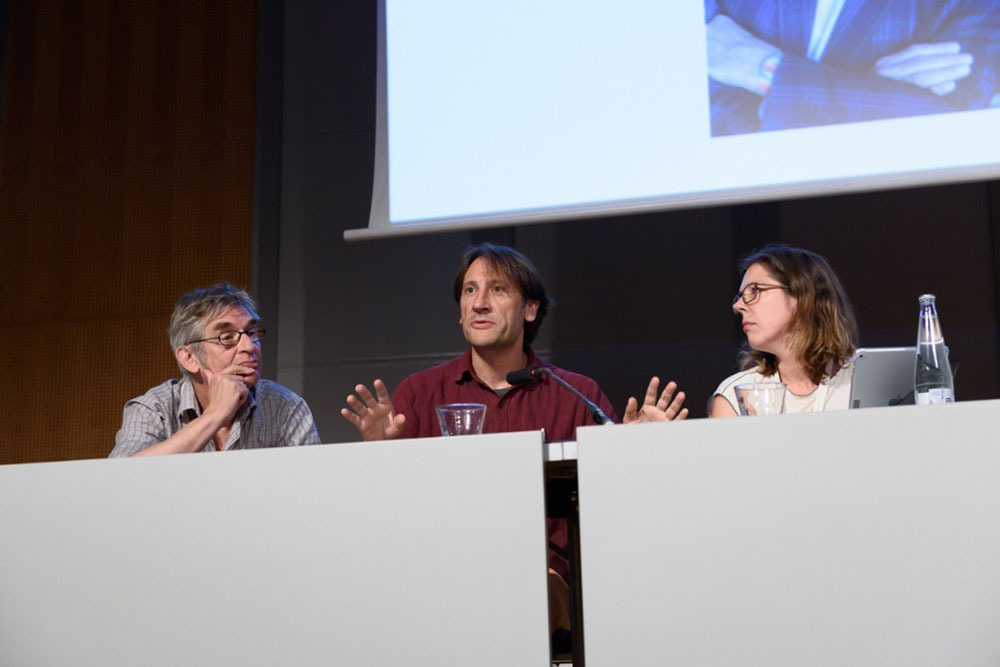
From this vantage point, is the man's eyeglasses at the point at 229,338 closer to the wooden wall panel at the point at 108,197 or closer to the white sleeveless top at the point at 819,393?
the white sleeveless top at the point at 819,393

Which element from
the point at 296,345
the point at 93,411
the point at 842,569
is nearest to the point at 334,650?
the point at 842,569

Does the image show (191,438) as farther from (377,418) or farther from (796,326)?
(796,326)

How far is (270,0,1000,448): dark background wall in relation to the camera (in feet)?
10.4

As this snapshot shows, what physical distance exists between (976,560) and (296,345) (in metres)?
2.71

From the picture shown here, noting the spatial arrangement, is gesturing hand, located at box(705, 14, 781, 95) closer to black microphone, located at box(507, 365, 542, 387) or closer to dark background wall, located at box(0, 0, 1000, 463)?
dark background wall, located at box(0, 0, 1000, 463)

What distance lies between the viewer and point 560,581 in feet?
5.63

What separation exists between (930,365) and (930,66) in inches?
44.3

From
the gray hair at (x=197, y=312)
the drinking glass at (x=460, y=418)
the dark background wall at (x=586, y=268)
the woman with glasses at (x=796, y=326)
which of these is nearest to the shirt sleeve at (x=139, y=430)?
the gray hair at (x=197, y=312)

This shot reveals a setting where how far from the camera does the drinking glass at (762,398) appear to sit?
1493mm

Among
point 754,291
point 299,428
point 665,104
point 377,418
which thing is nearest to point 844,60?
point 665,104

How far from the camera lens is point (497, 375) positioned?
8.85ft

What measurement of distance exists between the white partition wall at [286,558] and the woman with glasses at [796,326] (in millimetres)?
1071

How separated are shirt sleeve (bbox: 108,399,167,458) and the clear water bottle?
157cm

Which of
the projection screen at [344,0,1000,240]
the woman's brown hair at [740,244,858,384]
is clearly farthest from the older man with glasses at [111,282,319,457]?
the woman's brown hair at [740,244,858,384]
